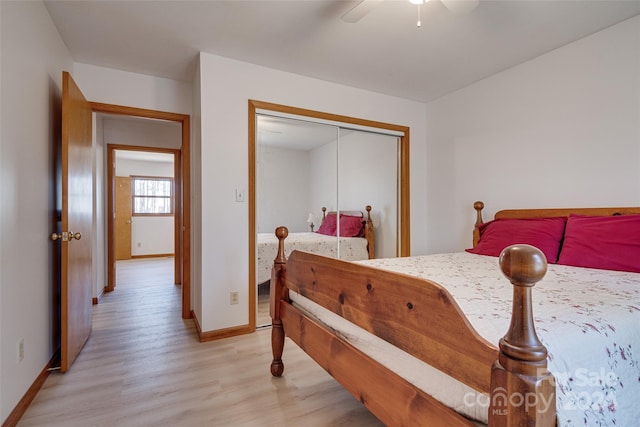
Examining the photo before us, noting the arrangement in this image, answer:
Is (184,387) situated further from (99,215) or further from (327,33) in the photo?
(99,215)

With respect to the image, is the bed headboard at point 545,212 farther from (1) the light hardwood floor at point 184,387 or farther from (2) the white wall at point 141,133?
(2) the white wall at point 141,133

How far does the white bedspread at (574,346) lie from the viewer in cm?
77

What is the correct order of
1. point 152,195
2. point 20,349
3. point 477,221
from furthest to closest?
point 152,195 → point 477,221 → point 20,349

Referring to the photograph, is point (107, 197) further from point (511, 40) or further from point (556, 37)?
point (556, 37)

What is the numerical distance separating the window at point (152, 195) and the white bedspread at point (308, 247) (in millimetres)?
5840

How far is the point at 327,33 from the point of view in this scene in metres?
2.28

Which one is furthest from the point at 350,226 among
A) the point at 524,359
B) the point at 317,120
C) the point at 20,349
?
the point at 524,359

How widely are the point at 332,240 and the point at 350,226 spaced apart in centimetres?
27

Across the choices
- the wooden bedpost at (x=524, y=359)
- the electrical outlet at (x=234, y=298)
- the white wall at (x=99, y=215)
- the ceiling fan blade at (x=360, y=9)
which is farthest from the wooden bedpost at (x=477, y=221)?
the white wall at (x=99, y=215)

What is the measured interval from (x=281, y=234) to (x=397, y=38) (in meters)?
1.74

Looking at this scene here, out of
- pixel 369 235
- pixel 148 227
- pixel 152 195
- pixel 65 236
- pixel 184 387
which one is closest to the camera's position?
pixel 184 387

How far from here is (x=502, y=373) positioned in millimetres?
652

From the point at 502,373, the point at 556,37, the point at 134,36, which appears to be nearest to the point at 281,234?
the point at 502,373

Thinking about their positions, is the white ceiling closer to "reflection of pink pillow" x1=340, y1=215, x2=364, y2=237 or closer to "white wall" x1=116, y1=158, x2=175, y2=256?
"reflection of pink pillow" x1=340, y1=215, x2=364, y2=237
